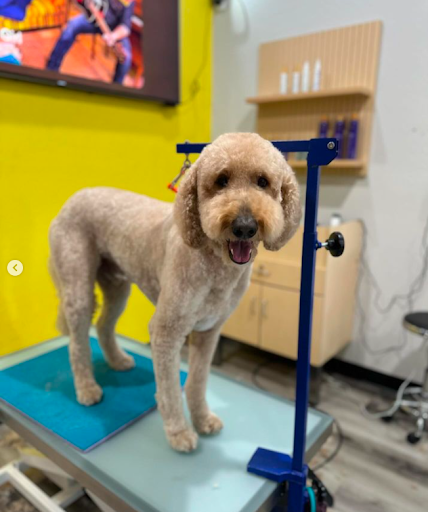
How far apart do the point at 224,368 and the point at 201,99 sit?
5.64 feet

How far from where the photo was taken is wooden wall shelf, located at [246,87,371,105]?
1.96m

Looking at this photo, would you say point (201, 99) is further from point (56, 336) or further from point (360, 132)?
point (56, 336)

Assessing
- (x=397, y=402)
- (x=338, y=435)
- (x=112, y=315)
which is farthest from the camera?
(x=397, y=402)

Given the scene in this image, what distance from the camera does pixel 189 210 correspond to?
87 cm

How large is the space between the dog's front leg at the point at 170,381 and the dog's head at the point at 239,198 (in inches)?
11.2

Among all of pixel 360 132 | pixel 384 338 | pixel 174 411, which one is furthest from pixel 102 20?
pixel 384 338

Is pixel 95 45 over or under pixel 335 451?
over

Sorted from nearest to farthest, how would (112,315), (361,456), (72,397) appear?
(72,397) → (112,315) → (361,456)

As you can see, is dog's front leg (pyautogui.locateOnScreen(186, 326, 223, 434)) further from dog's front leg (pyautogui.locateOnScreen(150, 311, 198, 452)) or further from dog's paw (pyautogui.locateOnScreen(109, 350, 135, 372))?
Answer: dog's paw (pyautogui.locateOnScreen(109, 350, 135, 372))

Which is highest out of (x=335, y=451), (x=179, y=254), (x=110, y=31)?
(x=110, y=31)

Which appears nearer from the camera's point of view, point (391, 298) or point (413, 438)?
point (413, 438)

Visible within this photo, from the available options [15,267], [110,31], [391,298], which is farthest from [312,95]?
[15,267]

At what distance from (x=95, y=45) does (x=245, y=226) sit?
1499mm

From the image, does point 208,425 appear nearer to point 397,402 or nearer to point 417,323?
point 417,323
